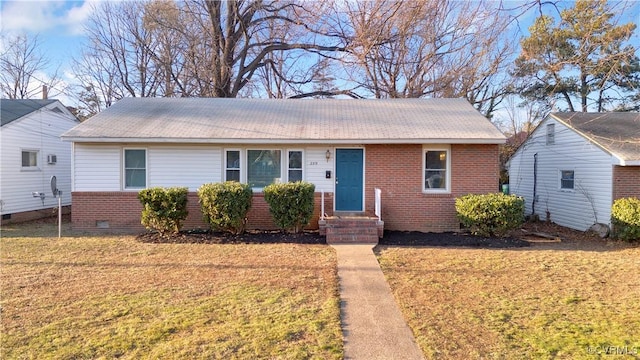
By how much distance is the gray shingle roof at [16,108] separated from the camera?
40.4 ft

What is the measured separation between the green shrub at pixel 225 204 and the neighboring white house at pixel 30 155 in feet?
25.5

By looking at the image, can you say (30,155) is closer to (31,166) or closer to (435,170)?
(31,166)

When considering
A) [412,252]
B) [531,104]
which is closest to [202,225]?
[412,252]

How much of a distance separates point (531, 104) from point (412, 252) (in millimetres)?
20181

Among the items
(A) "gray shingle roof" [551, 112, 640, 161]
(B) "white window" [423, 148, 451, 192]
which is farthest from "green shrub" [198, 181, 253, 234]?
(A) "gray shingle roof" [551, 112, 640, 161]

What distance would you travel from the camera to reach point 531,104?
23172 millimetres

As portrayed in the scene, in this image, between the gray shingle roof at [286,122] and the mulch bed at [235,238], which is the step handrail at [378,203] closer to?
the gray shingle roof at [286,122]

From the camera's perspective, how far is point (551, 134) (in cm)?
1384

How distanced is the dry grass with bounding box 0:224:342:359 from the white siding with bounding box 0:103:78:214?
5.40 m

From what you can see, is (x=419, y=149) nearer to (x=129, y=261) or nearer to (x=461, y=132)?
(x=461, y=132)

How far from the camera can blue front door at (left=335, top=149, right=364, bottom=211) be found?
10750 mm

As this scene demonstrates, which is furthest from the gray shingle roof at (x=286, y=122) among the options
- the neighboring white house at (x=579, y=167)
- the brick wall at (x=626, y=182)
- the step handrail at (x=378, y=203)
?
the brick wall at (x=626, y=182)

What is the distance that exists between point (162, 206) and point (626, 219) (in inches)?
475

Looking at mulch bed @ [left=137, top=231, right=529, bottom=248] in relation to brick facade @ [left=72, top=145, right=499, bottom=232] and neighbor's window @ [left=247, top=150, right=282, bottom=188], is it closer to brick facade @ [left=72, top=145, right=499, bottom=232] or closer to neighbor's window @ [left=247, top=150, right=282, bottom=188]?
brick facade @ [left=72, top=145, right=499, bottom=232]
